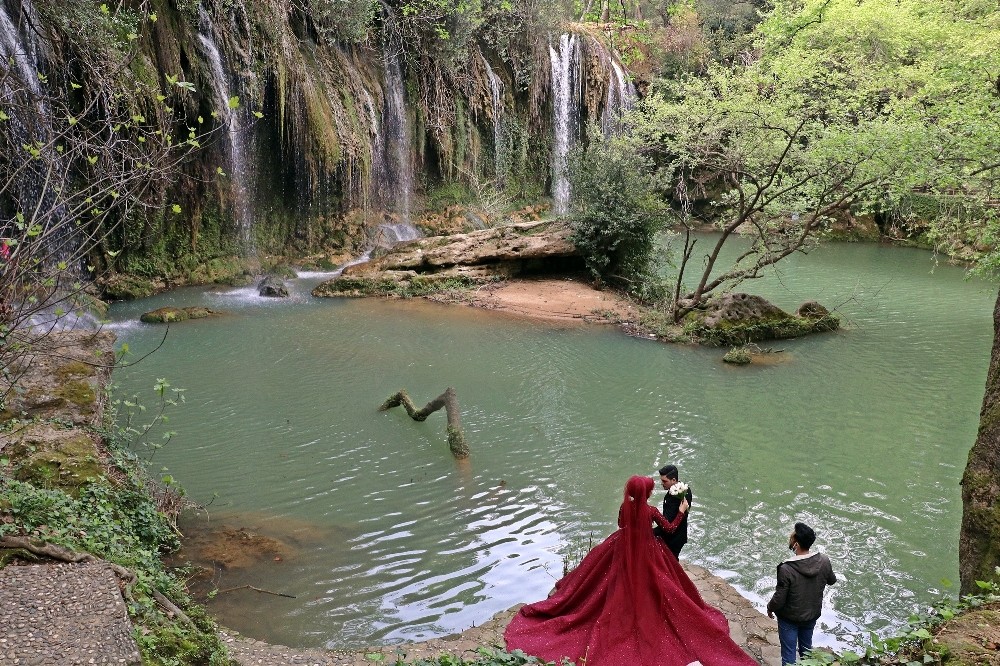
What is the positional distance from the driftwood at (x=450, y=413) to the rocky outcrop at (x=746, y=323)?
7.61 meters

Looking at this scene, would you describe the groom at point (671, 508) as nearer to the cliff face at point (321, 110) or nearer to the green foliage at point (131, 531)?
the green foliage at point (131, 531)

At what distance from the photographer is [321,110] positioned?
2005 cm

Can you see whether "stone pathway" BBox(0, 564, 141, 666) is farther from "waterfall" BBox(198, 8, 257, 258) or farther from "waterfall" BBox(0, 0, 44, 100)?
"waterfall" BBox(198, 8, 257, 258)

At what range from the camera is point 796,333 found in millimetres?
15789

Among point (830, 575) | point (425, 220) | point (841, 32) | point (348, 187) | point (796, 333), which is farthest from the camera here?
point (425, 220)

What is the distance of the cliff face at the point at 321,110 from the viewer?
1616cm

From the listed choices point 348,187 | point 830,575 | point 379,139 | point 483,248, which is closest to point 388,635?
point 830,575

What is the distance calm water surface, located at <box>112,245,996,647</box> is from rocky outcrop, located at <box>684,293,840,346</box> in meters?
0.45

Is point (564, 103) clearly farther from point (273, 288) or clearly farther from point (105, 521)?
point (105, 521)

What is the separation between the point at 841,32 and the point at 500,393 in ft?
62.7

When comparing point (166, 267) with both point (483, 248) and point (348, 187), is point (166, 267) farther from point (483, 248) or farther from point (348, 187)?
point (483, 248)

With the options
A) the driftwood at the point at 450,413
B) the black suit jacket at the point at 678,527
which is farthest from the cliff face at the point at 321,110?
the black suit jacket at the point at 678,527

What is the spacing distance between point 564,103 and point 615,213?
41.6ft

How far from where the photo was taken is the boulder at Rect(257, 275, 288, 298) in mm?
18062
